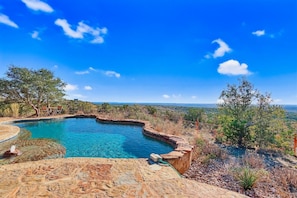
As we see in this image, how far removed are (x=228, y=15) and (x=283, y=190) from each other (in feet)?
28.4

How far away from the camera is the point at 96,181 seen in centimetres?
316

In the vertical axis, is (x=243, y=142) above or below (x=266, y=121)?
below

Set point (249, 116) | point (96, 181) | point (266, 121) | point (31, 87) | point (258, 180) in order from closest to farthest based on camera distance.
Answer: point (96, 181), point (258, 180), point (266, 121), point (249, 116), point (31, 87)

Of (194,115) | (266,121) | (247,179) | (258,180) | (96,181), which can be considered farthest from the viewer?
(194,115)

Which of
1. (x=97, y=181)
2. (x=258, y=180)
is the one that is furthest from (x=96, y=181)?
(x=258, y=180)

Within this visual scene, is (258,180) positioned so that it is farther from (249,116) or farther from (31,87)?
(31,87)

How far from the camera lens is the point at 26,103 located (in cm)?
1437

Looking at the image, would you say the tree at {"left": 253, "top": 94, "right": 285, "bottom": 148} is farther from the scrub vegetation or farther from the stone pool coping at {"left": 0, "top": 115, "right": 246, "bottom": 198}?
the stone pool coping at {"left": 0, "top": 115, "right": 246, "bottom": 198}

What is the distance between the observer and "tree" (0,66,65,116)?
13.2 metres

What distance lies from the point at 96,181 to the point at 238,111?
657 centimetres

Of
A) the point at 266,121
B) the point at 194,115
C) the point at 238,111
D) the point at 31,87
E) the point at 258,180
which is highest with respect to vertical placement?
the point at 31,87

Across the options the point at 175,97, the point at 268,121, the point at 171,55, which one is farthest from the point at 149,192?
the point at 175,97

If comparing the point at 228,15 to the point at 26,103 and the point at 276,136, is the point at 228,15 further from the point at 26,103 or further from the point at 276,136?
the point at 26,103

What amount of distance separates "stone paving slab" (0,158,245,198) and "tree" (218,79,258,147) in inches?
177
